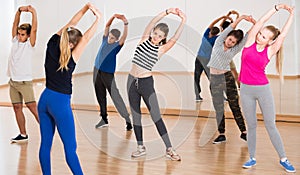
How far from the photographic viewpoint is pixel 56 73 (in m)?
3.58

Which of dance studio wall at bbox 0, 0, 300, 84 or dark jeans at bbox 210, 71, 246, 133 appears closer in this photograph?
dark jeans at bbox 210, 71, 246, 133

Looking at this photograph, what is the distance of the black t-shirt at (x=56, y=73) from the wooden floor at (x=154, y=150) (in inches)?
36.7

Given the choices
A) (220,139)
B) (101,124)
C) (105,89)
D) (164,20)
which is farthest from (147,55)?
(164,20)

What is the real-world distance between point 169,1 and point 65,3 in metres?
1.57

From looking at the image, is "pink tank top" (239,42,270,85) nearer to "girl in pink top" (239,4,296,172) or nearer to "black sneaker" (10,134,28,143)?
"girl in pink top" (239,4,296,172)

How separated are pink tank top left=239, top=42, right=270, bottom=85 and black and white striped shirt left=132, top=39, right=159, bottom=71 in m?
0.81

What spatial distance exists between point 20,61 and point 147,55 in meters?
1.47

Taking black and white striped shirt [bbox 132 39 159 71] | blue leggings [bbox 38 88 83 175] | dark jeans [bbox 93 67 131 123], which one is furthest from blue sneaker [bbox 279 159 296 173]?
dark jeans [bbox 93 67 131 123]

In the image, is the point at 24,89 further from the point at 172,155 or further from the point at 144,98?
the point at 172,155

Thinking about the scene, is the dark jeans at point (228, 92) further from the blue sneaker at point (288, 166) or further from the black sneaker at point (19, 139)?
the black sneaker at point (19, 139)

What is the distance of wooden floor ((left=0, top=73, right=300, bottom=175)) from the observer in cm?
429

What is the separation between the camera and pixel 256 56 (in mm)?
4133

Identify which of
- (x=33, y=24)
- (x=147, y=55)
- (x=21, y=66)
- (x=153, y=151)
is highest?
(x=33, y=24)

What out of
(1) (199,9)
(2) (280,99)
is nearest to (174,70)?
(1) (199,9)
